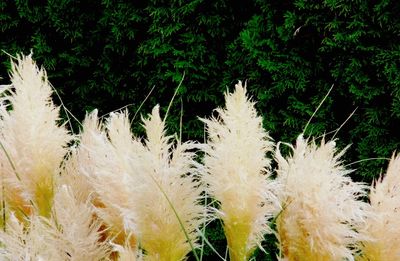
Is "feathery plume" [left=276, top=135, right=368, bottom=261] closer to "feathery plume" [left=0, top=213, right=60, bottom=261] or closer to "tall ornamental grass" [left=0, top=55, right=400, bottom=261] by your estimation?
"tall ornamental grass" [left=0, top=55, right=400, bottom=261]

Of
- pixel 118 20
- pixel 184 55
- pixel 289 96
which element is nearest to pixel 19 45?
pixel 118 20

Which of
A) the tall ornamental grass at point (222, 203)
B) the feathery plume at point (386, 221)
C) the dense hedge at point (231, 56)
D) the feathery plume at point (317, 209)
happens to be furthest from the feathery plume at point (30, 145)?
the dense hedge at point (231, 56)

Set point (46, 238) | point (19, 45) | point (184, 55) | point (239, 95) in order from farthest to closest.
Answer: point (19, 45) < point (184, 55) < point (239, 95) < point (46, 238)

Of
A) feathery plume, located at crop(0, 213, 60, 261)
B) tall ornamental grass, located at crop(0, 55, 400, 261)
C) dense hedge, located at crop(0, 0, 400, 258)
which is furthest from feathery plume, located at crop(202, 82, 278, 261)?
dense hedge, located at crop(0, 0, 400, 258)

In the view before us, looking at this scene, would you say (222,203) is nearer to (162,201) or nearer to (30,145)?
(162,201)

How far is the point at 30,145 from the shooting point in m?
1.29

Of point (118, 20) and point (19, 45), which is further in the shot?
point (19, 45)

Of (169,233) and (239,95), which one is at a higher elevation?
(239,95)

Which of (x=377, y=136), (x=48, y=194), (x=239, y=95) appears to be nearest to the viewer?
(x=239, y=95)

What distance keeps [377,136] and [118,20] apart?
134cm

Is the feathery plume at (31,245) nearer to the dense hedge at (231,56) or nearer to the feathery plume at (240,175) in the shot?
the feathery plume at (240,175)

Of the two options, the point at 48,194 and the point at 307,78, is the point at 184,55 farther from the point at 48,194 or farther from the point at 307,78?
the point at 48,194

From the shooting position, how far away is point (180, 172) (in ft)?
3.86

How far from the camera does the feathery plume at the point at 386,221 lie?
114 centimetres
